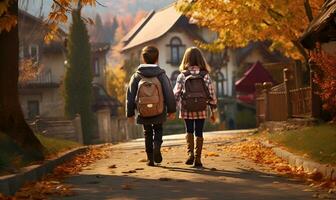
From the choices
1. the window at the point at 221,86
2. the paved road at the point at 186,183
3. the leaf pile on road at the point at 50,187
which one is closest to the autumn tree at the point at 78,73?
the window at the point at 221,86

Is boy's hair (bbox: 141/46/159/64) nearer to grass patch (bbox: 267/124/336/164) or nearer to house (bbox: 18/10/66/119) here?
grass patch (bbox: 267/124/336/164)

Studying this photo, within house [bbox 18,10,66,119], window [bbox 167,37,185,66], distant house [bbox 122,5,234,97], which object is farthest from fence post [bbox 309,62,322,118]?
window [bbox 167,37,185,66]

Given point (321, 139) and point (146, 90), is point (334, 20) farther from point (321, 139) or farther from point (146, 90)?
point (146, 90)

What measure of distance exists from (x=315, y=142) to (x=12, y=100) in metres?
5.47

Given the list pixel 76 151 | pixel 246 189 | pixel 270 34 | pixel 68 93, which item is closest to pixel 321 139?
pixel 246 189

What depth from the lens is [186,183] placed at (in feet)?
24.9

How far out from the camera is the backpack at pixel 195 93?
30.7ft

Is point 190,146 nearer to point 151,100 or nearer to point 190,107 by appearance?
point 190,107

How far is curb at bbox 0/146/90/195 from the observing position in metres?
6.68

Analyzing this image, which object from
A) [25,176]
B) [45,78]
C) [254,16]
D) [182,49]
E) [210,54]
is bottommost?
[25,176]

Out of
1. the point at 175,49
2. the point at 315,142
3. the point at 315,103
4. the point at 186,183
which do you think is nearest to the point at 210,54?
the point at 175,49

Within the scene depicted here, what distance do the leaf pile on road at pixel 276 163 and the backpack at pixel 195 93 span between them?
155cm

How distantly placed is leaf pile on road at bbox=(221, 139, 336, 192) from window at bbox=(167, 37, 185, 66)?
136 ft

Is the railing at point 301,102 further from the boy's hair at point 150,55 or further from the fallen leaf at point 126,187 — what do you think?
the fallen leaf at point 126,187
